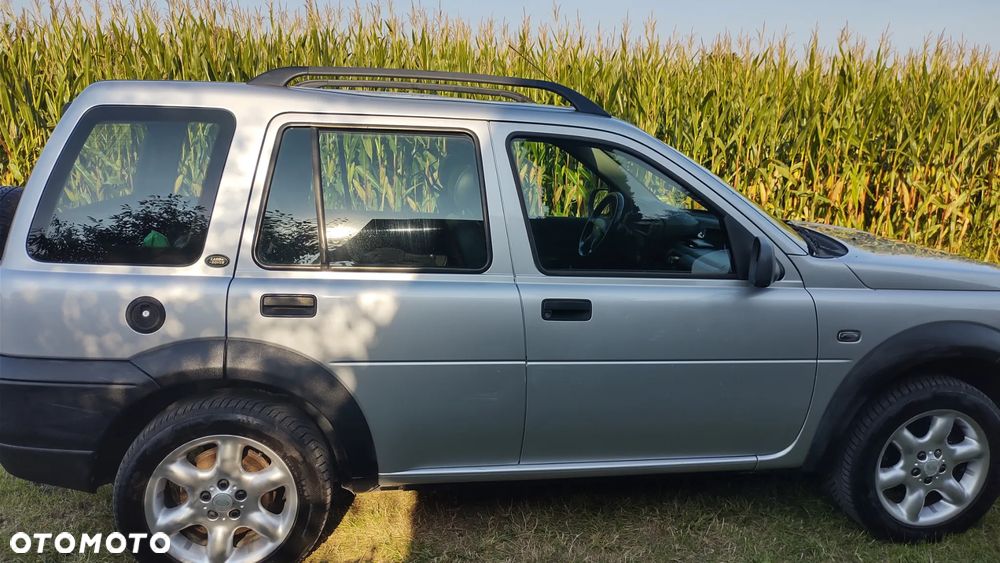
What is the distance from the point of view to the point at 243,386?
254cm

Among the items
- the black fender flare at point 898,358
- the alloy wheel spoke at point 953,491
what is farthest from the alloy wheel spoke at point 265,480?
the alloy wheel spoke at point 953,491

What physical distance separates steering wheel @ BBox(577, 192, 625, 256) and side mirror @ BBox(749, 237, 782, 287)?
1.87 feet

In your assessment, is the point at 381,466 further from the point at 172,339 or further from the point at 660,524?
the point at 660,524

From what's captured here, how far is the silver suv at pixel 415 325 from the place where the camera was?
7.98 feet

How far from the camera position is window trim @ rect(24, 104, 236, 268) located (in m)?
2.43

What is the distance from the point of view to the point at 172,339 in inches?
95.5

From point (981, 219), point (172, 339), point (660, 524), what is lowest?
point (660, 524)

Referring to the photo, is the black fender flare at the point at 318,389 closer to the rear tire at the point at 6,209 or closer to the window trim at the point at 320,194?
the window trim at the point at 320,194

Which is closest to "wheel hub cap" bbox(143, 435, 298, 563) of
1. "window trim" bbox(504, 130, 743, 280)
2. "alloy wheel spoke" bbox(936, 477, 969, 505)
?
"window trim" bbox(504, 130, 743, 280)

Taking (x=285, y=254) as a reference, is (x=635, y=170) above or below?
above

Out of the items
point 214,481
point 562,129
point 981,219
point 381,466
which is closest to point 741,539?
point 381,466

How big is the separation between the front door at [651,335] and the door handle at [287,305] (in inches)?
29.7

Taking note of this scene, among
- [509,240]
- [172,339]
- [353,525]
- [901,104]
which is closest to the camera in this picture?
[172,339]

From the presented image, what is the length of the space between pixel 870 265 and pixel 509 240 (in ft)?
4.92
